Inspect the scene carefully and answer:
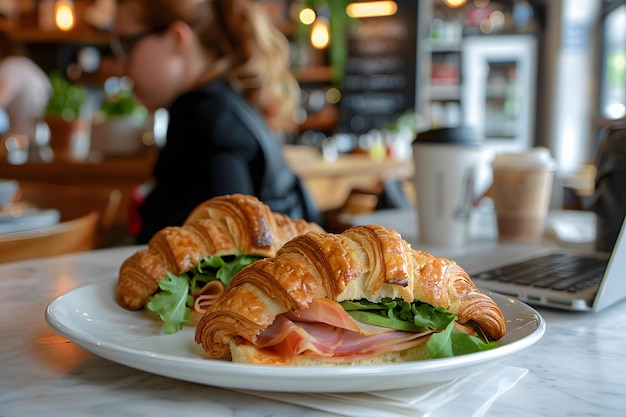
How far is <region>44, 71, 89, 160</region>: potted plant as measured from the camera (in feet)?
11.7

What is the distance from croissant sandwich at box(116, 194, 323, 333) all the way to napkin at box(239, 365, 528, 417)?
26cm

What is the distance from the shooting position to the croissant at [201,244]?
83 centimetres

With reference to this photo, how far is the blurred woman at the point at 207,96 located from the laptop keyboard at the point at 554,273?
3.29ft

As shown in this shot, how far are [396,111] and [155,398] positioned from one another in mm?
8224

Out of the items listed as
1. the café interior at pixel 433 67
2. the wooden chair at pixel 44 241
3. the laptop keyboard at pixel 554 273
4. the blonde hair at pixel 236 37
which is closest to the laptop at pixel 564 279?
the laptop keyboard at pixel 554 273

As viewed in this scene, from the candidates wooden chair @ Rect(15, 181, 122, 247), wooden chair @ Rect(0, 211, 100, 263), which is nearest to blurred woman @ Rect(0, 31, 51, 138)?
wooden chair @ Rect(15, 181, 122, 247)

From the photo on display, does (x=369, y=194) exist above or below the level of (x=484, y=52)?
below

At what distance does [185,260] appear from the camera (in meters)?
0.84

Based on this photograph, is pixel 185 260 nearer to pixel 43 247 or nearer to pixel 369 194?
pixel 43 247

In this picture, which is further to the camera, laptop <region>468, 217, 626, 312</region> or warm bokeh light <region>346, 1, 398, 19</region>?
warm bokeh light <region>346, 1, 398, 19</region>

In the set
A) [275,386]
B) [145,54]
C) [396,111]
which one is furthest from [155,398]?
[396,111]

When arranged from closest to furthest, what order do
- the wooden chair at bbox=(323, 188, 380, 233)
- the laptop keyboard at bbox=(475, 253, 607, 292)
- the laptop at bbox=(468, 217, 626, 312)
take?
1. the laptop at bbox=(468, 217, 626, 312)
2. the laptop keyboard at bbox=(475, 253, 607, 292)
3. the wooden chair at bbox=(323, 188, 380, 233)

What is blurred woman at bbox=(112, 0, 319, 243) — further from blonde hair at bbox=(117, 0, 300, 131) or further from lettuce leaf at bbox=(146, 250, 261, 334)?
lettuce leaf at bbox=(146, 250, 261, 334)

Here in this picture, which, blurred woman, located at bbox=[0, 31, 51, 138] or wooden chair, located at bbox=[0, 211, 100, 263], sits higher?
blurred woman, located at bbox=[0, 31, 51, 138]
